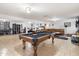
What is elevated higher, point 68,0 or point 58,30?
point 68,0

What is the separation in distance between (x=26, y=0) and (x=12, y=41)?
13.1 ft

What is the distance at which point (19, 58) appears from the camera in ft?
10.0

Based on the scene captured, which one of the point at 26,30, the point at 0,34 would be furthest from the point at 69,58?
the point at 0,34

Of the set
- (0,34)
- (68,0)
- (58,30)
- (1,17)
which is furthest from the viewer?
(58,30)

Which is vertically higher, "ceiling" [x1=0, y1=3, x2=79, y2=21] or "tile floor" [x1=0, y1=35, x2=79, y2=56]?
"ceiling" [x1=0, y1=3, x2=79, y2=21]

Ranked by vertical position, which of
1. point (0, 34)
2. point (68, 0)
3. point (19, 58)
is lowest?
point (19, 58)

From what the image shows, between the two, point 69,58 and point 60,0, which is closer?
point 60,0

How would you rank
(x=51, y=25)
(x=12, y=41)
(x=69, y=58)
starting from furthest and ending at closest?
1. (x=51, y=25)
2. (x=12, y=41)
3. (x=69, y=58)

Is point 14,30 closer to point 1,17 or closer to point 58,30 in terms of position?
point 1,17

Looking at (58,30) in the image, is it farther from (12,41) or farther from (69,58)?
(69,58)

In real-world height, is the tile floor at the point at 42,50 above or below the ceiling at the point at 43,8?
below

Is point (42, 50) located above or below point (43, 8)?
below

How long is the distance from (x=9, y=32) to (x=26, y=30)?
2.89 feet

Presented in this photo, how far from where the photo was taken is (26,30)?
4.70m
